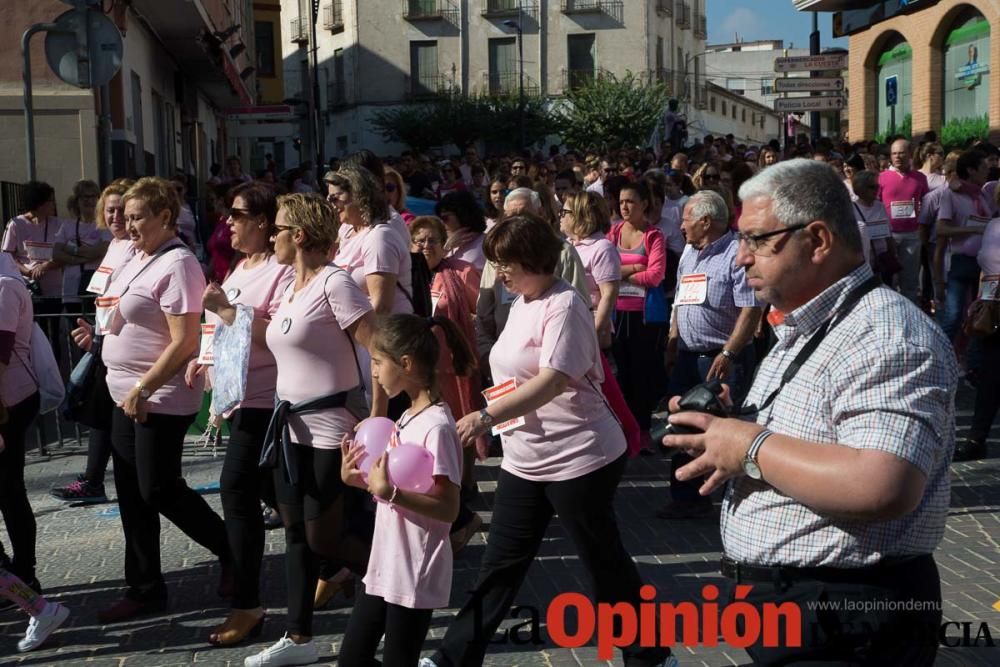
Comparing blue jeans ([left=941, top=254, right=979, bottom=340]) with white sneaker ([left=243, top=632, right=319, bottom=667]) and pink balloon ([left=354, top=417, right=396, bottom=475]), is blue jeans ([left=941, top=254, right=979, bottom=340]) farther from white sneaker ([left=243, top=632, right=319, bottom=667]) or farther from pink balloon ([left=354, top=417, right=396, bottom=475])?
pink balloon ([left=354, top=417, right=396, bottom=475])

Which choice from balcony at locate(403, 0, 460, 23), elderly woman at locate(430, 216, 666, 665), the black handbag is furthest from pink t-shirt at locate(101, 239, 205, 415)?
balcony at locate(403, 0, 460, 23)

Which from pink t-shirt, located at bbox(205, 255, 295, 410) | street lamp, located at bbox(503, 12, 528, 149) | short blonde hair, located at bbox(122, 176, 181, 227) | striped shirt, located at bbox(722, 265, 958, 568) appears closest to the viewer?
striped shirt, located at bbox(722, 265, 958, 568)

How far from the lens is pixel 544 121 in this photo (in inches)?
2197

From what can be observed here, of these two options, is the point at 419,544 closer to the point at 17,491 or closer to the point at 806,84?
the point at 17,491

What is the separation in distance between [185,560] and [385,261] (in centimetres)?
188

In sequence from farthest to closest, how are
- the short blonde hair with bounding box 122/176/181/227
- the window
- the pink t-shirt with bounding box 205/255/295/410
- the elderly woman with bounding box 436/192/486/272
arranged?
the window
the elderly woman with bounding box 436/192/486/272
the short blonde hair with bounding box 122/176/181/227
the pink t-shirt with bounding box 205/255/295/410

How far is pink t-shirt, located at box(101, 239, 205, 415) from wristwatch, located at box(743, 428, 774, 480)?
3.41m

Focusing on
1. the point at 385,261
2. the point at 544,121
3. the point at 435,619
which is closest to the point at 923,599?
the point at 435,619

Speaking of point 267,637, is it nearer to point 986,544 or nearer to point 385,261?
point 385,261

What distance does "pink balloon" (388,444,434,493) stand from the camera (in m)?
4.11

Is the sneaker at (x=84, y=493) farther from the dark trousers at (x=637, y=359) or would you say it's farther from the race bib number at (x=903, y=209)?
the race bib number at (x=903, y=209)

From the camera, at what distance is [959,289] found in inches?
437

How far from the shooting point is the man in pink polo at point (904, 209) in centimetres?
1349

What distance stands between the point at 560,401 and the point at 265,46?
172 ft
